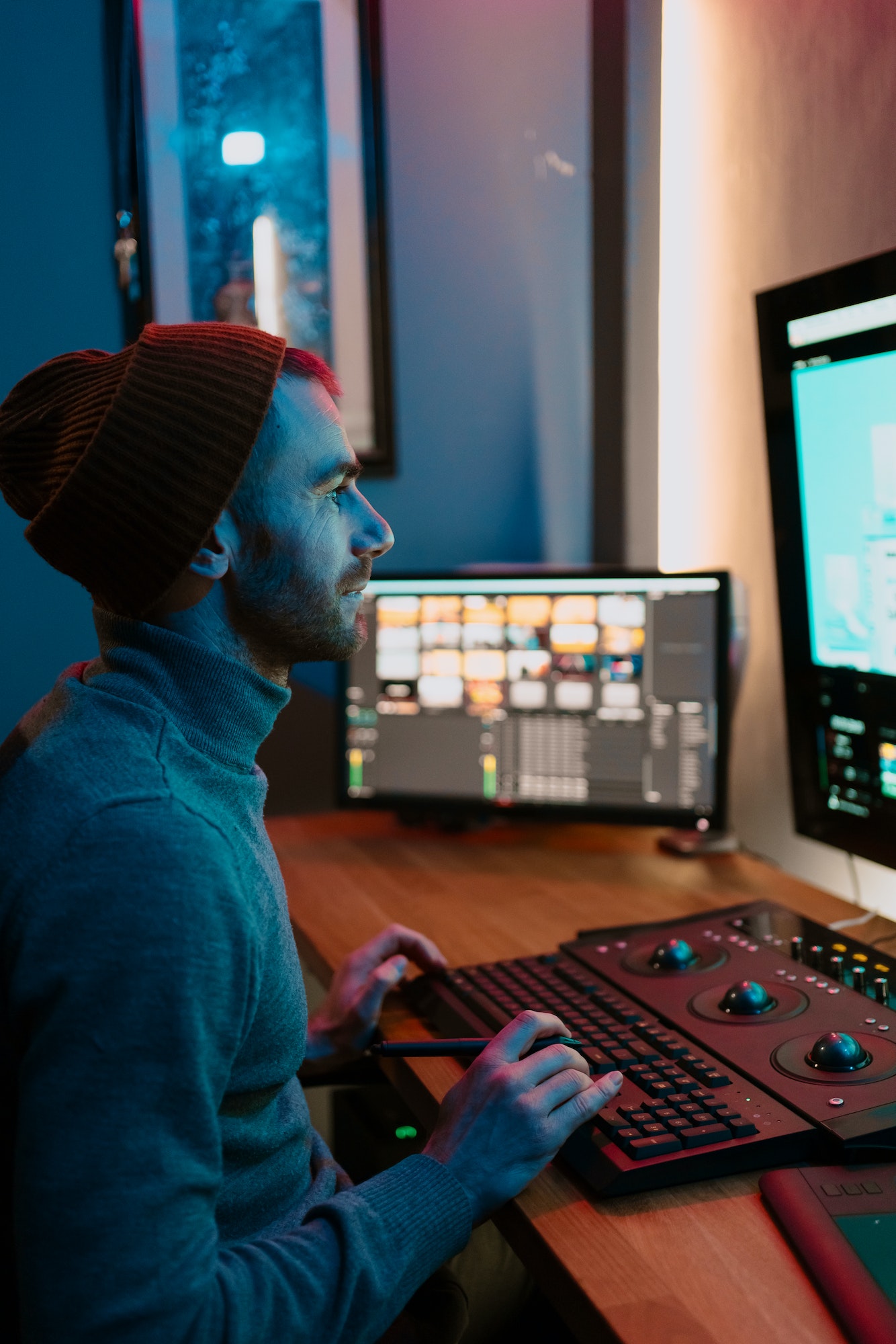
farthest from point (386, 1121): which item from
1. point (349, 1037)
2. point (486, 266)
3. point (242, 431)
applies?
point (486, 266)

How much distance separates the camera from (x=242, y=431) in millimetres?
768

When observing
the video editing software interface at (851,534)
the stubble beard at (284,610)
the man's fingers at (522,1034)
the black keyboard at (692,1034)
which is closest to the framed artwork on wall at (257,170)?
the video editing software interface at (851,534)

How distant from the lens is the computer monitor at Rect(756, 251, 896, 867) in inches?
42.0

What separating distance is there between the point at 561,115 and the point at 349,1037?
153 centimetres

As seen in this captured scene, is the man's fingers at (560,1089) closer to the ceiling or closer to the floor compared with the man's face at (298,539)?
closer to the floor

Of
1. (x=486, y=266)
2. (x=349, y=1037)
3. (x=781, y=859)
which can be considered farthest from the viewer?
(x=486, y=266)

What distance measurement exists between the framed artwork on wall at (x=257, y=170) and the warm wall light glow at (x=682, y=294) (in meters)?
0.46

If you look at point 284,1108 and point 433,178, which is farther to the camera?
point 433,178

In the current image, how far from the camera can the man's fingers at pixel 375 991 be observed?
1072 millimetres

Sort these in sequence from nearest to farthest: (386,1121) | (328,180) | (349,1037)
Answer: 1. (349,1037)
2. (386,1121)
3. (328,180)

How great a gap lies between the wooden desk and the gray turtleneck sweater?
106mm

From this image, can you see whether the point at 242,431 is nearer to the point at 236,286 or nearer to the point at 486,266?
the point at 236,286

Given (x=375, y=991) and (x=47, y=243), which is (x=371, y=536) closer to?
(x=375, y=991)

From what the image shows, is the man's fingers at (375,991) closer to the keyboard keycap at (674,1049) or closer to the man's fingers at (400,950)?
the man's fingers at (400,950)
